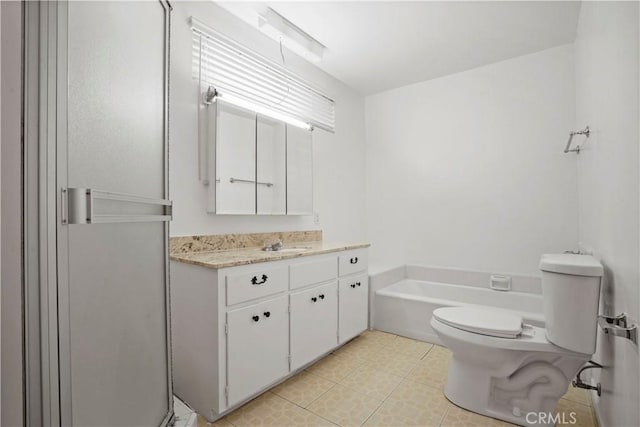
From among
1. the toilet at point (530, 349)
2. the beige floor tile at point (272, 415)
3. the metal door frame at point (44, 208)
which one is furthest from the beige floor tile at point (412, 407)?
the metal door frame at point (44, 208)

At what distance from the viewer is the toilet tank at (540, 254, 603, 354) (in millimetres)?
1438

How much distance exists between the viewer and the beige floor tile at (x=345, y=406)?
1673 mm

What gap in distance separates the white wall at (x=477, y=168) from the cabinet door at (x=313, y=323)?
3.71ft

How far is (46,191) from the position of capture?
590mm

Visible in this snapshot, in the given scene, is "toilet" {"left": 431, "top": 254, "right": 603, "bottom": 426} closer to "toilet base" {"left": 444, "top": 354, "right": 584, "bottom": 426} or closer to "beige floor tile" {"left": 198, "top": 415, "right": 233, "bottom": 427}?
"toilet base" {"left": 444, "top": 354, "right": 584, "bottom": 426}

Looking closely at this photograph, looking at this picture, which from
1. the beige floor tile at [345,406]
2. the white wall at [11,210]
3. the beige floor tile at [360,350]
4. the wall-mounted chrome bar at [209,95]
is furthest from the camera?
the beige floor tile at [360,350]

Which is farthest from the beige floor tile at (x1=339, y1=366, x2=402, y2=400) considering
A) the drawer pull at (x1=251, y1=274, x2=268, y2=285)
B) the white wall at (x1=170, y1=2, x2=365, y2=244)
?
the white wall at (x1=170, y1=2, x2=365, y2=244)

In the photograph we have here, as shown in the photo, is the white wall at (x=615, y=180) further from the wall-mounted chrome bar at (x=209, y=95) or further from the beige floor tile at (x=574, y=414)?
the wall-mounted chrome bar at (x=209, y=95)

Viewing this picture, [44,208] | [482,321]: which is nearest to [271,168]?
[482,321]

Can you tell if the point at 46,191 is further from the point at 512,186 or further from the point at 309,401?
the point at 512,186

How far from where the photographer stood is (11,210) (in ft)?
1.92

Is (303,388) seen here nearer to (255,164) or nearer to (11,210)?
(255,164)

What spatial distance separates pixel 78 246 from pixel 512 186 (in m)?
3.24

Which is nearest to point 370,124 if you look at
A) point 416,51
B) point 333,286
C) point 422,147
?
point 422,147
